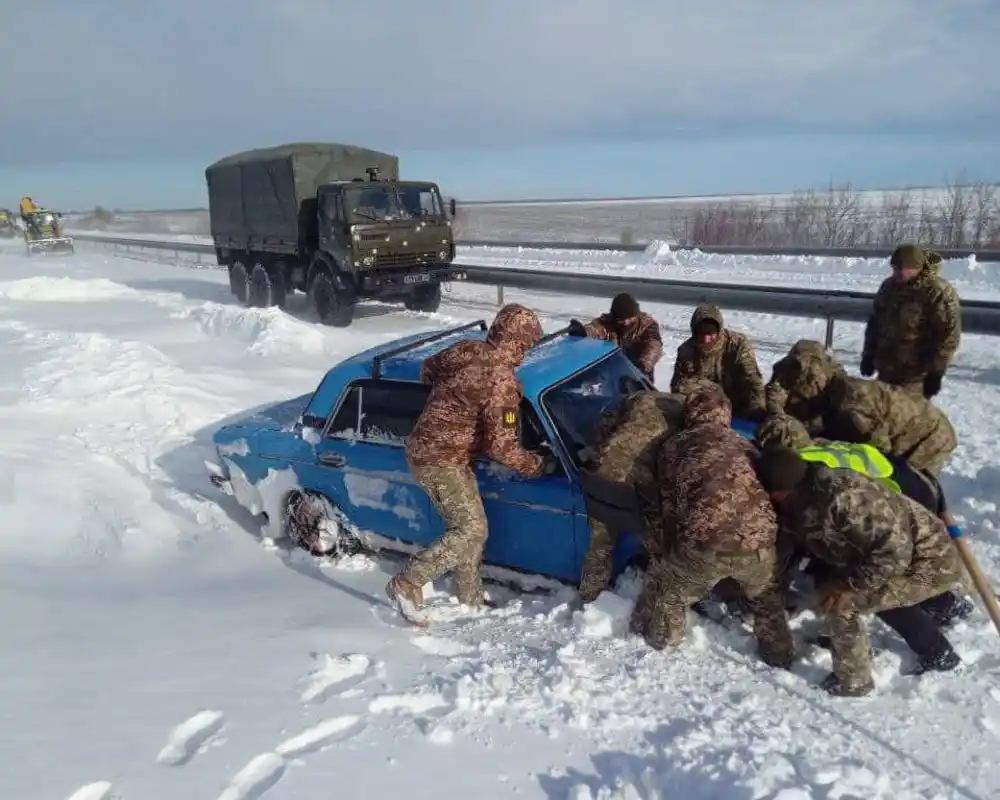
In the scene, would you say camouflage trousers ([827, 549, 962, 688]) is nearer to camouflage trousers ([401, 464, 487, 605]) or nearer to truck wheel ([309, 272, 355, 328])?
camouflage trousers ([401, 464, 487, 605])

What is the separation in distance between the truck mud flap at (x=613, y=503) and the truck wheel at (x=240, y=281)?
13.4 m

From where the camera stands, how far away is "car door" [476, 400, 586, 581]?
389 cm

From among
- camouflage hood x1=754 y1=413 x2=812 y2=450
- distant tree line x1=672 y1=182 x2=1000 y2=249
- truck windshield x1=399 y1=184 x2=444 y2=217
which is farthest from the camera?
distant tree line x1=672 y1=182 x2=1000 y2=249

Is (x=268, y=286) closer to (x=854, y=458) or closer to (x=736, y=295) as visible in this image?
(x=736, y=295)

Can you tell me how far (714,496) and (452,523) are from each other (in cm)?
144

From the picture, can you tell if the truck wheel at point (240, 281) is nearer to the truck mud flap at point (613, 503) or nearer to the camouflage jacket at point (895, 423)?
the truck mud flap at point (613, 503)

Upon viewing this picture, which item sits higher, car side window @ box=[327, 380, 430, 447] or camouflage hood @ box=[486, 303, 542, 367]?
camouflage hood @ box=[486, 303, 542, 367]

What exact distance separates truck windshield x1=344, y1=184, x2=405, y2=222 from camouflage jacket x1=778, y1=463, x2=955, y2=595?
10243 millimetres

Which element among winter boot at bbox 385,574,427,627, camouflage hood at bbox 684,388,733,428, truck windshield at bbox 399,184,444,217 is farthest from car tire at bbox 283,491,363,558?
truck windshield at bbox 399,184,444,217

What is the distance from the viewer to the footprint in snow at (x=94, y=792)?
8.43 feet

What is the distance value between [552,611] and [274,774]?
1.62 metres

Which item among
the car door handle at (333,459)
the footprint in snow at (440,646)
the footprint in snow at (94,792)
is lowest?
the footprint in snow at (440,646)

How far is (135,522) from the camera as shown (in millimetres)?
5301

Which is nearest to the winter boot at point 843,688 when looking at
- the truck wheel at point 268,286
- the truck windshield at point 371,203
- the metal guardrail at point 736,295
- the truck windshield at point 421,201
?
the metal guardrail at point 736,295
